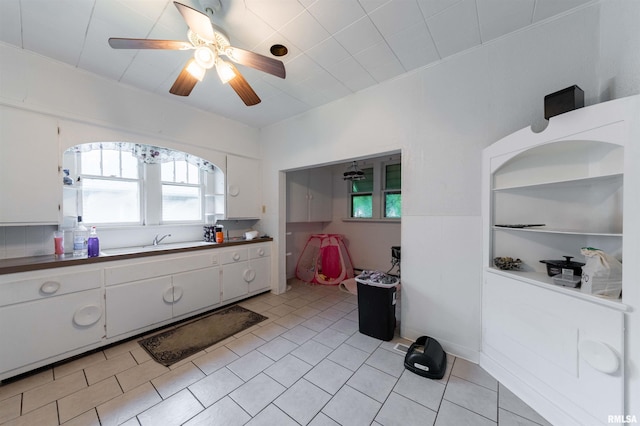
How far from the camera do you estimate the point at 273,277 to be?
12.3 feet

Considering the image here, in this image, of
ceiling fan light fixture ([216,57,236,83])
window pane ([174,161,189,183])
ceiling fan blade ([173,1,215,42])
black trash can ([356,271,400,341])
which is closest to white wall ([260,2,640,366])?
black trash can ([356,271,400,341])

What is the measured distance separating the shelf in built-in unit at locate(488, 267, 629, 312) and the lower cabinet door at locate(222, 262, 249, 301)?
2.96m

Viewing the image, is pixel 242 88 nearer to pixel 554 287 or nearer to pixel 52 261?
pixel 52 261

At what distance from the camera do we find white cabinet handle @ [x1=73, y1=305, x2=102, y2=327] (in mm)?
1995

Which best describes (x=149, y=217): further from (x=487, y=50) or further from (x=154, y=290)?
(x=487, y=50)

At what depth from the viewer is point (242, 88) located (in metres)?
1.89

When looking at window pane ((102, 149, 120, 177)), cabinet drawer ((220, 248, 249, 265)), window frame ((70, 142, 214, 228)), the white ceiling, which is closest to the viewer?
the white ceiling

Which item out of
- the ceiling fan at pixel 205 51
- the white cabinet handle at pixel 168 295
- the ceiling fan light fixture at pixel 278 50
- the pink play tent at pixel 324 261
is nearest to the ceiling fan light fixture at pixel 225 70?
the ceiling fan at pixel 205 51

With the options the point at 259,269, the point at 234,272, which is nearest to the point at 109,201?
the point at 234,272

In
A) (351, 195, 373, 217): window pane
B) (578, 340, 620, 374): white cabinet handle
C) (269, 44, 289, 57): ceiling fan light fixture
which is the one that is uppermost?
(269, 44, 289, 57): ceiling fan light fixture

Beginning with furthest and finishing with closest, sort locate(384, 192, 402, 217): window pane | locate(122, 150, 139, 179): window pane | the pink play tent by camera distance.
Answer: locate(384, 192, 402, 217): window pane, the pink play tent, locate(122, 150, 139, 179): window pane

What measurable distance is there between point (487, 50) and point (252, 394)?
3.35 metres

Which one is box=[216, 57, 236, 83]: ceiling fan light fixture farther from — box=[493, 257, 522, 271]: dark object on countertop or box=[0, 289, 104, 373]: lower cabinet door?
box=[493, 257, 522, 271]: dark object on countertop

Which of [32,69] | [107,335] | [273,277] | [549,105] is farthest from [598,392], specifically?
[32,69]
